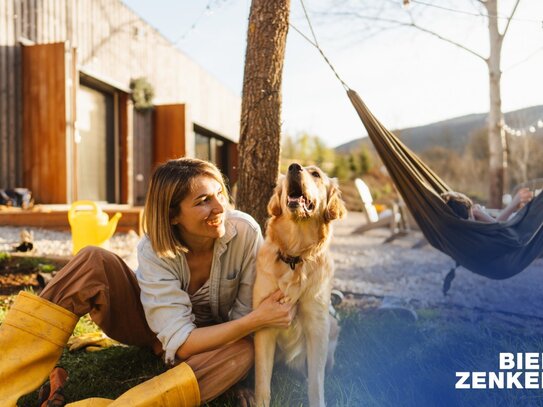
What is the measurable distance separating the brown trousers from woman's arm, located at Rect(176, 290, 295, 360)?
0.04 meters

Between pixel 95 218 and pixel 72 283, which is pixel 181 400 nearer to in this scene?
pixel 72 283

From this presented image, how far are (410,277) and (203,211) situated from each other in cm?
341

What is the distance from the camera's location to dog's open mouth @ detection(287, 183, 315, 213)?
197 cm

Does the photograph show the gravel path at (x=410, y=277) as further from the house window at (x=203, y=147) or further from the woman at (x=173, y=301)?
the house window at (x=203, y=147)

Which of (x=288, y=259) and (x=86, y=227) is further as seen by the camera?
(x=86, y=227)

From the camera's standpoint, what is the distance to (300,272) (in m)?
1.89

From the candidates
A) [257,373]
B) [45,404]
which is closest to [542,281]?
[257,373]

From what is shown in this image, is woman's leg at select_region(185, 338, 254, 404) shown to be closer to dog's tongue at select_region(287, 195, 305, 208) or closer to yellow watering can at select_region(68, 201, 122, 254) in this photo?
dog's tongue at select_region(287, 195, 305, 208)

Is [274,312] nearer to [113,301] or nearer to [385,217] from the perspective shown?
[113,301]

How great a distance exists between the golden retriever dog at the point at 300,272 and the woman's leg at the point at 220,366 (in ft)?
0.18

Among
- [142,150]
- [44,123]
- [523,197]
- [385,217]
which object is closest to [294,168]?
[523,197]

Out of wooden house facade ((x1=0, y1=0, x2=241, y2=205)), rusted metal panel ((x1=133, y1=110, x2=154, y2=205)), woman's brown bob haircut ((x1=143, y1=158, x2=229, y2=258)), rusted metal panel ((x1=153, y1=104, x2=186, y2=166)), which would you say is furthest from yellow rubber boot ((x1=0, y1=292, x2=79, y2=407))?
rusted metal panel ((x1=153, y1=104, x2=186, y2=166))

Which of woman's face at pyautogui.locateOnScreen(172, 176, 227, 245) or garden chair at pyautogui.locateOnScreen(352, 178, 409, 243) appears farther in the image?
garden chair at pyautogui.locateOnScreen(352, 178, 409, 243)

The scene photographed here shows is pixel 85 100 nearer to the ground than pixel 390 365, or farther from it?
farther from it
